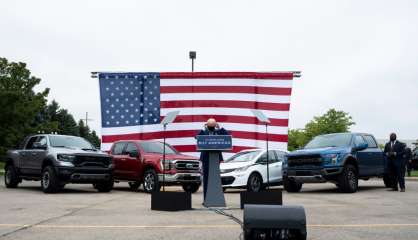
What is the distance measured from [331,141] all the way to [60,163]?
8397mm

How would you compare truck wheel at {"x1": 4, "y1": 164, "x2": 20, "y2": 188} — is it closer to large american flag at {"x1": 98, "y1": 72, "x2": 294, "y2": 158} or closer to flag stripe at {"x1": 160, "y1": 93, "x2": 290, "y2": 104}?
large american flag at {"x1": 98, "y1": 72, "x2": 294, "y2": 158}

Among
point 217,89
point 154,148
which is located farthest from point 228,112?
point 154,148

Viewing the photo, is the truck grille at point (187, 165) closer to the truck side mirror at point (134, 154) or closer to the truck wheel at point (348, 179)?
the truck side mirror at point (134, 154)

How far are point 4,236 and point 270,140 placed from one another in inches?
637

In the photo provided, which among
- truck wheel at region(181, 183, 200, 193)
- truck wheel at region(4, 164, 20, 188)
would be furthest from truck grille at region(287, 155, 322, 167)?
truck wheel at region(4, 164, 20, 188)

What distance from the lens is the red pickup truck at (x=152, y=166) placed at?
59.2 ft

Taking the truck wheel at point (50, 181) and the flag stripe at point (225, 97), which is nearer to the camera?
the truck wheel at point (50, 181)

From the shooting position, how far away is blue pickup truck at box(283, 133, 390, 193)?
57.3 feet

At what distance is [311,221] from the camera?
9.84 m

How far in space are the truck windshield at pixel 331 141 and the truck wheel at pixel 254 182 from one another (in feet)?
6.14

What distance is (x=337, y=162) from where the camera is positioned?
1739 cm

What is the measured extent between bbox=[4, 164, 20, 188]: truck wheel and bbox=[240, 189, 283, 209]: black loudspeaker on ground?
11.1 meters

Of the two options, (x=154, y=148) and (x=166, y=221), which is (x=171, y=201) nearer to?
(x=166, y=221)

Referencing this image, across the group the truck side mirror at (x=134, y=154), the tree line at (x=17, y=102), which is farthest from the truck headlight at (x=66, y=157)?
the tree line at (x=17, y=102)
